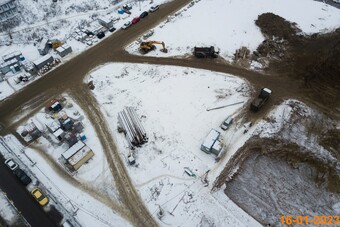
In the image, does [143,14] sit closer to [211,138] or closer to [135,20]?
[135,20]

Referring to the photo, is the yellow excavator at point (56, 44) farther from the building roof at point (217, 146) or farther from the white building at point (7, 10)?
the building roof at point (217, 146)

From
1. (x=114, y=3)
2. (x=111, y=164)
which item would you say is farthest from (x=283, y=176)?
(x=114, y=3)

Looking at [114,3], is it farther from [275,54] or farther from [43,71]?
[275,54]

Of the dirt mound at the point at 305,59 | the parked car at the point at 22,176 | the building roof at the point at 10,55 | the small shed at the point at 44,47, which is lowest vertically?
the dirt mound at the point at 305,59

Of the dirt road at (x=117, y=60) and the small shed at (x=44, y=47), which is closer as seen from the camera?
the dirt road at (x=117, y=60)

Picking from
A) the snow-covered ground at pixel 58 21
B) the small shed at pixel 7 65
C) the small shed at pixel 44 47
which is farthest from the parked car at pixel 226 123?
the small shed at pixel 7 65

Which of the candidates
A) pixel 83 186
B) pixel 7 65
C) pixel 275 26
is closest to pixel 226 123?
pixel 83 186
